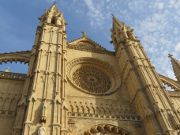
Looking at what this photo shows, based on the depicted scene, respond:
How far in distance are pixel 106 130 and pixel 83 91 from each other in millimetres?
3433

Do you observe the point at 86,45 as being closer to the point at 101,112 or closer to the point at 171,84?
the point at 171,84

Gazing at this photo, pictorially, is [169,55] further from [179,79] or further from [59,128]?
[59,128]

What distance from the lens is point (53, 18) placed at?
22734 mm

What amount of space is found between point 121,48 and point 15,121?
11.4 m

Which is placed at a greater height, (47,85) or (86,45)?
(86,45)

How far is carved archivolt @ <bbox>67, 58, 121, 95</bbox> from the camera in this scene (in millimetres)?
17984

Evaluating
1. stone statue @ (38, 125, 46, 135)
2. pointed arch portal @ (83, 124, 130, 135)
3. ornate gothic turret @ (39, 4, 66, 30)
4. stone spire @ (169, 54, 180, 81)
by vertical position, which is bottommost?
stone statue @ (38, 125, 46, 135)

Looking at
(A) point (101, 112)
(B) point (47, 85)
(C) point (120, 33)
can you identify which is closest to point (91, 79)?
(A) point (101, 112)

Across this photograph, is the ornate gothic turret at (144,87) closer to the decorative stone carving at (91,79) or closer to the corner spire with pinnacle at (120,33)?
the corner spire with pinnacle at (120,33)

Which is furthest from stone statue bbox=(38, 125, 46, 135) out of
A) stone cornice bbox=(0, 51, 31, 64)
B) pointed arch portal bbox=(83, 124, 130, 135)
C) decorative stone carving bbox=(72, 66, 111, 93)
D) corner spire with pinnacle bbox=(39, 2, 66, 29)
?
corner spire with pinnacle bbox=(39, 2, 66, 29)

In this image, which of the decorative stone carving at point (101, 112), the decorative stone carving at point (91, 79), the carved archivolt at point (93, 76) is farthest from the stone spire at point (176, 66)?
the decorative stone carving at point (101, 112)

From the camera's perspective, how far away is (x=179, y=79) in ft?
72.9

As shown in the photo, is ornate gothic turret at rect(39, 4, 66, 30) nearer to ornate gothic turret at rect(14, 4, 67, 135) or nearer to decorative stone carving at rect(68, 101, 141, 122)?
ornate gothic turret at rect(14, 4, 67, 135)

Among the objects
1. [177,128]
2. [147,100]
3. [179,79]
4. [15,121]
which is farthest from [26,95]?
[179,79]
